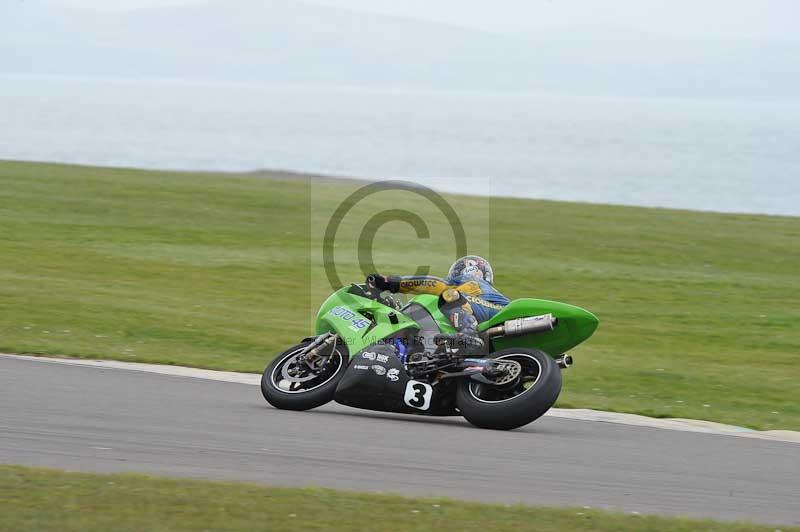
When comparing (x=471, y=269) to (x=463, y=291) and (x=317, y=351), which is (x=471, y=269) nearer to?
(x=463, y=291)

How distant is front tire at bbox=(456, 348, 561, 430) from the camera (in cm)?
938

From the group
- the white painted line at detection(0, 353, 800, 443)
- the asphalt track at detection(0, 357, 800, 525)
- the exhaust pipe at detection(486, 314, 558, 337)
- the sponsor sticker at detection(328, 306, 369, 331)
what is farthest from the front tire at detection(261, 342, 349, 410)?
the white painted line at detection(0, 353, 800, 443)

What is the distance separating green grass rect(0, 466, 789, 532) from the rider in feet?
10.4

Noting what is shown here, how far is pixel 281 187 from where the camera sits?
36.5 metres

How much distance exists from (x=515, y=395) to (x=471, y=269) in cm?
149

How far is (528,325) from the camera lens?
10008mm

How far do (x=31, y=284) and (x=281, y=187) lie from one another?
1819 centimetres

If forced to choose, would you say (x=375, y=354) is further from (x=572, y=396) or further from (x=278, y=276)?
(x=278, y=276)

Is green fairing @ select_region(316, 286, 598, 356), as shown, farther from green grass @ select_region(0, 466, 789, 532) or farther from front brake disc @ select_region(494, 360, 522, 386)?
green grass @ select_region(0, 466, 789, 532)

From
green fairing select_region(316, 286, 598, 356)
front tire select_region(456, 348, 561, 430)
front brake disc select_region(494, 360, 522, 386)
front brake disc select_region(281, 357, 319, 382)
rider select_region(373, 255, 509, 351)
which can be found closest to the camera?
front tire select_region(456, 348, 561, 430)

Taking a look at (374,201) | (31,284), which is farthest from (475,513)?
(374,201)

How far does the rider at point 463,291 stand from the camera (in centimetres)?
1030

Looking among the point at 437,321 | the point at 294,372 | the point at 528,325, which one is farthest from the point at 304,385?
the point at 528,325

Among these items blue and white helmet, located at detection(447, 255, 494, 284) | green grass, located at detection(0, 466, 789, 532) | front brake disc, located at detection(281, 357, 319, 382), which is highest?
blue and white helmet, located at detection(447, 255, 494, 284)
